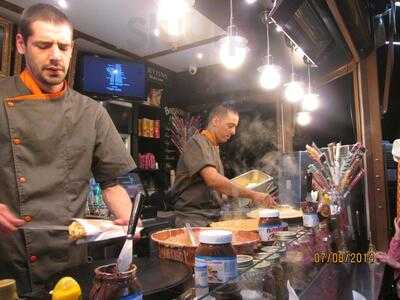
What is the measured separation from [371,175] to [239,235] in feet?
7.02

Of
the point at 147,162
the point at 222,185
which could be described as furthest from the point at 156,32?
the point at 222,185

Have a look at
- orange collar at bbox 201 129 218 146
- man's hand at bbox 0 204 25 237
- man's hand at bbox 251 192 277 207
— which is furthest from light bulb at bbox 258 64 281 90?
man's hand at bbox 0 204 25 237

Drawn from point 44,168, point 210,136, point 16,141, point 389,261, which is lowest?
point 389,261

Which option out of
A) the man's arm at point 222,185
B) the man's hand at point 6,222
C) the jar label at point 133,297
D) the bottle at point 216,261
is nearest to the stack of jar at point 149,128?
the man's arm at point 222,185

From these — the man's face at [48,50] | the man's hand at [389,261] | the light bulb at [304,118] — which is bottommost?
the man's hand at [389,261]

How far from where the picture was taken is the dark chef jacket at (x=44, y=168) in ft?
4.85

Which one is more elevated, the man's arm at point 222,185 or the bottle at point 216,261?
the man's arm at point 222,185

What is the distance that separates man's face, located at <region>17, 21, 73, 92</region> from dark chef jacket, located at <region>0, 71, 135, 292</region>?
3.8 inches

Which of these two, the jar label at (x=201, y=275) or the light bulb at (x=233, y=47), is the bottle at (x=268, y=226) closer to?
the jar label at (x=201, y=275)

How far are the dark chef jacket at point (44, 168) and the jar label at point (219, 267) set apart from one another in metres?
0.73

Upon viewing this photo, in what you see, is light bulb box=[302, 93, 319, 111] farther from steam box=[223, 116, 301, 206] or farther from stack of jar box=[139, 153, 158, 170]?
stack of jar box=[139, 153, 158, 170]

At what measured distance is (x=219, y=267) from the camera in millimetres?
966

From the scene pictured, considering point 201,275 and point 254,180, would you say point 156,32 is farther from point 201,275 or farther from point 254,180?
point 201,275
